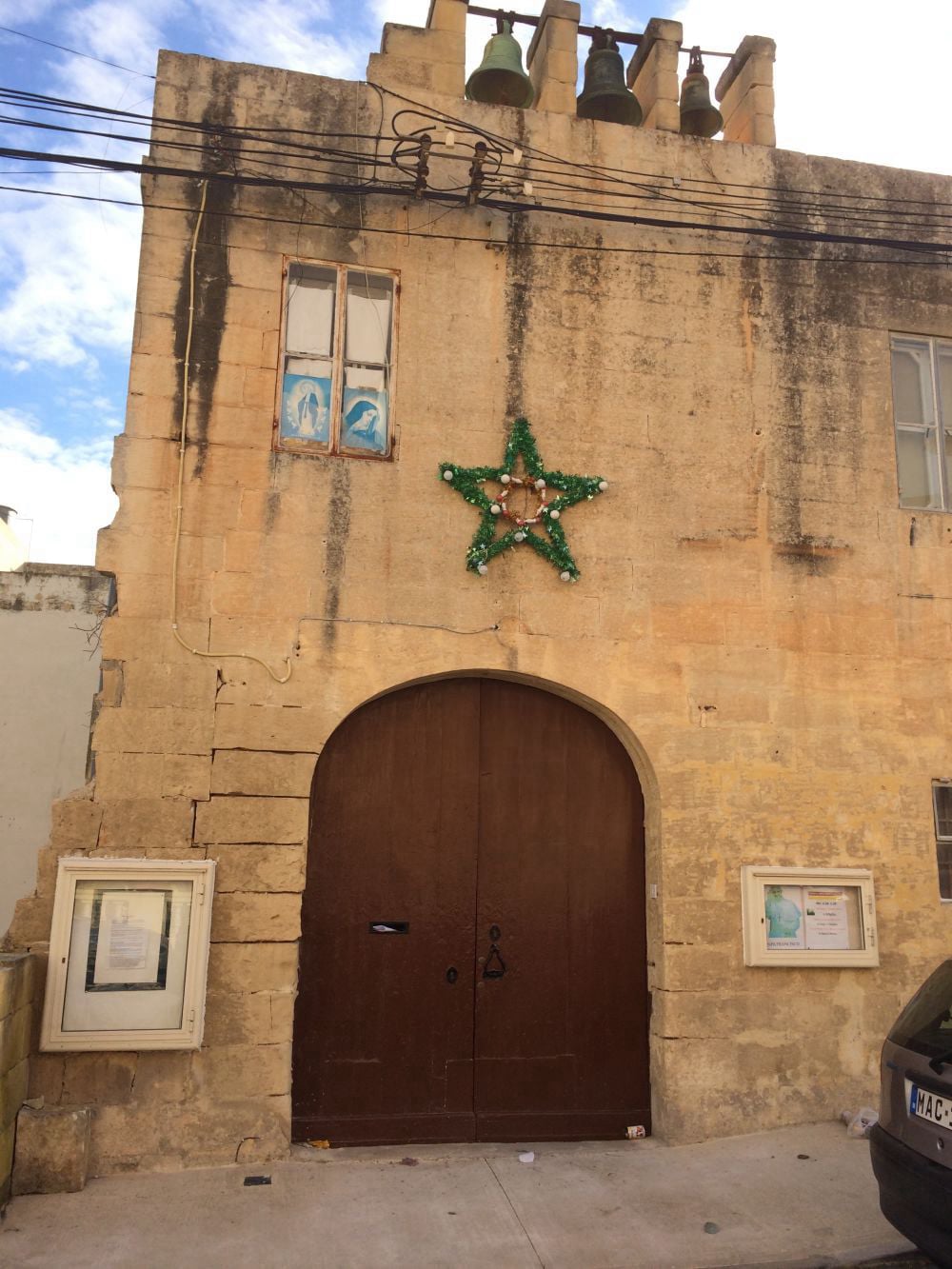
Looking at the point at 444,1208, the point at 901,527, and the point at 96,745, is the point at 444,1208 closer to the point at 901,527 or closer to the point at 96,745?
the point at 96,745

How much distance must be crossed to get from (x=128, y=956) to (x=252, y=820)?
1.05 m

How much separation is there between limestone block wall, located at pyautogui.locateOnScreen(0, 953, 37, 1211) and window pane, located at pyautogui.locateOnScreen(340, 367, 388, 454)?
3.85m

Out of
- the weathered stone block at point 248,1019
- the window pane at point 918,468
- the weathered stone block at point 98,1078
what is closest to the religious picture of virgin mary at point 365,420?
the weathered stone block at point 248,1019

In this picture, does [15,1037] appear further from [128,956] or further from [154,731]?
[154,731]

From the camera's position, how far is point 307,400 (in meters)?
7.13

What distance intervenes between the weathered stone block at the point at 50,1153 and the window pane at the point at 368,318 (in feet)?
16.8

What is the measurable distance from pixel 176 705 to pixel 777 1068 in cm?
459

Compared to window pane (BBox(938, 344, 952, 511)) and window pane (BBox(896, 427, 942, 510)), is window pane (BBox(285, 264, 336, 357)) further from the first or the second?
window pane (BBox(938, 344, 952, 511))

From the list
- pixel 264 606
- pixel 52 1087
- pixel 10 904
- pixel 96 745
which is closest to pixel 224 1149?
pixel 52 1087

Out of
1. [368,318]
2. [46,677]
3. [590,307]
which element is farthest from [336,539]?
[46,677]

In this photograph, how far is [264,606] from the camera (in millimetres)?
6660

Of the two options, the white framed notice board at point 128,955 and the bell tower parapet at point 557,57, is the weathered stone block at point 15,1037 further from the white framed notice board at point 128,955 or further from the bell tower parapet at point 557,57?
the bell tower parapet at point 557,57

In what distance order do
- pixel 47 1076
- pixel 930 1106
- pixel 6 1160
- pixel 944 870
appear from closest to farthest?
pixel 930 1106 → pixel 6 1160 → pixel 47 1076 → pixel 944 870

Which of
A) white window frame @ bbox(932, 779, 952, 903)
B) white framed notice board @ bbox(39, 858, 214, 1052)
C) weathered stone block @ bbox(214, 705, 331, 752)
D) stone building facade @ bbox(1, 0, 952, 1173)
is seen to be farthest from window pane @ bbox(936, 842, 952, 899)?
white framed notice board @ bbox(39, 858, 214, 1052)
